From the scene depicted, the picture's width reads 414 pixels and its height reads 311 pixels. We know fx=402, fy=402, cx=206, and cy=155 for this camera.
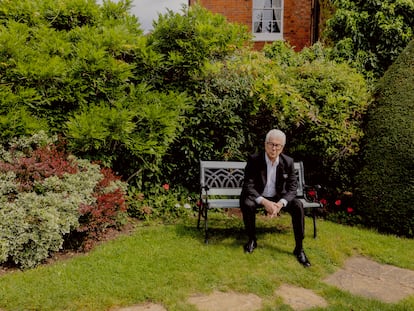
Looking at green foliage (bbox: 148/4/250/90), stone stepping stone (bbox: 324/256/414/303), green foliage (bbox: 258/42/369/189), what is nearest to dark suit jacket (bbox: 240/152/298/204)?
stone stepping stone (bbox: 324/256/414/303)

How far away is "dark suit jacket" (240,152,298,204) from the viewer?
5004 mm

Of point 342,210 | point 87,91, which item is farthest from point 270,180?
point 87,91

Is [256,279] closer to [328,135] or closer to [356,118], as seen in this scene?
[328,135]

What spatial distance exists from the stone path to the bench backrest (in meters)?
1.51

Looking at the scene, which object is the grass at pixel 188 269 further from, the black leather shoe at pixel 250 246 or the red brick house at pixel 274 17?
the red brick house at pixel 274 17

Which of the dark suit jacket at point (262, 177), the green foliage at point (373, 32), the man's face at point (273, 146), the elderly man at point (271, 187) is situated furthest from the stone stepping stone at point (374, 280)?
the green foliage at point (373, 32)

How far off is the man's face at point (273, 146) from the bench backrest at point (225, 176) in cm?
114

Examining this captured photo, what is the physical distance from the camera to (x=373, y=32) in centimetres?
960

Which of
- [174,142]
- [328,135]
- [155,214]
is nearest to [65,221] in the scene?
[155,214]

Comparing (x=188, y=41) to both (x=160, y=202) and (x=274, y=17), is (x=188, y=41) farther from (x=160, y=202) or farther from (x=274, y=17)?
(x=274, y=17)

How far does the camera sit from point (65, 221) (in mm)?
4469

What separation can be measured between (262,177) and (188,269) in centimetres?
147

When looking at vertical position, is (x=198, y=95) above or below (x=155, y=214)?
above

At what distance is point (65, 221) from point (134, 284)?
1.14 meters
